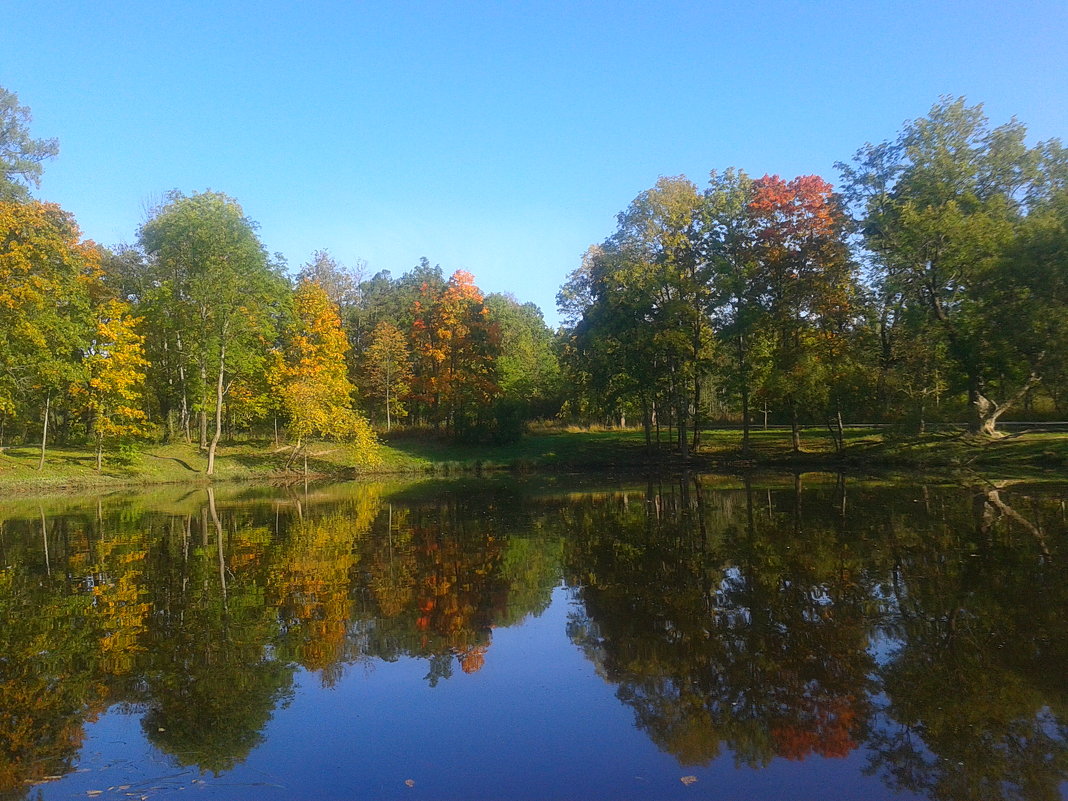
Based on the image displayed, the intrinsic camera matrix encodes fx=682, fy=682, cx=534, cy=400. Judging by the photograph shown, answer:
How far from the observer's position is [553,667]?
7.93 meters

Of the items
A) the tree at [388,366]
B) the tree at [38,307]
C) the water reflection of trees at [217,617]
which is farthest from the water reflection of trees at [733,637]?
the tree at [388,366]

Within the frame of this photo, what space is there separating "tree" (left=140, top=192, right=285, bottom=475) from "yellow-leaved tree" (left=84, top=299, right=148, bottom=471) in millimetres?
3240

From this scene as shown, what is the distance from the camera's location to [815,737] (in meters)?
5.88

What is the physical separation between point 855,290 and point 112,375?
3922cm

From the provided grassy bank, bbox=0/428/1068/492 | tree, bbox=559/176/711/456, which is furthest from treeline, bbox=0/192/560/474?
tree, bbox=559/176/711/456

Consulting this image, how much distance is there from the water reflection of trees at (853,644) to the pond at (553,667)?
0.04m

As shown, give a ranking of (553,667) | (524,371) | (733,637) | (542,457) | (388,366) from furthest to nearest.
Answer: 1. (524,371)
2. (388,366)
3. (542,457)
4. (733,637)
5. (553,667)

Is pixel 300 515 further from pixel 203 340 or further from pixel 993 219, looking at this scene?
pixel 993 219

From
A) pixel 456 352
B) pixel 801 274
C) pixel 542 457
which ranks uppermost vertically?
pixel 801 274

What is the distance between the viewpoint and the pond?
17.9ft

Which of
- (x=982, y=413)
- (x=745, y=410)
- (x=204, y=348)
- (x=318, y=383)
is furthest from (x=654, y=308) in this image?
(x=204, y=348)

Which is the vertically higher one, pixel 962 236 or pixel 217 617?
pixel 962 236

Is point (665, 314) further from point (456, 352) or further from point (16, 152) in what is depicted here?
point (16, 152)

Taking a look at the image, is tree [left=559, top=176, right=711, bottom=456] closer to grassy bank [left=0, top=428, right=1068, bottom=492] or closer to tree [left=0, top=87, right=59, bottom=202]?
grassy bank [left=0, top=428, right=1068, bottom=492]
